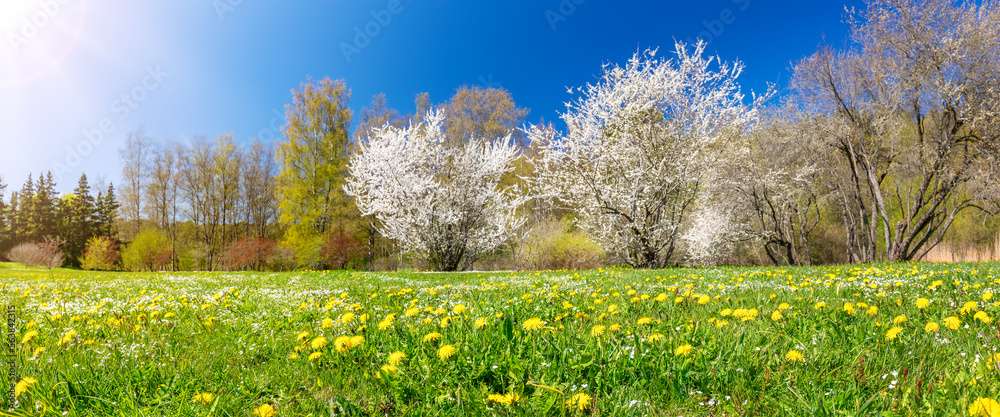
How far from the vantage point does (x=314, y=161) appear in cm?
2377

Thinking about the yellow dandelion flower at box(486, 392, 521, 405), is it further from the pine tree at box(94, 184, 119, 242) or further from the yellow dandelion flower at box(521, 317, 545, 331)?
the pine tree at box(94, 184, 119, 242)

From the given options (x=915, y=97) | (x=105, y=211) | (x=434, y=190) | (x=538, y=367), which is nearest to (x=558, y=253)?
(x=434, y=190)

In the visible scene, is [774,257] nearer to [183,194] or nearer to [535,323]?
[535,323]

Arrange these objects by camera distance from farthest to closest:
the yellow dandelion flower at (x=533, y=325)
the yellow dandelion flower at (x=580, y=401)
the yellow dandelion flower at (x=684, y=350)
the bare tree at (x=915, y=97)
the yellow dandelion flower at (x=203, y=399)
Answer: the bare tree at (x=915, y=97), the yellow dandelion flower at (x=533, y=325), the yellow dandelion flower at (x=684, y=350), the yellow dandelion flower at (x=203, y=399), the yellow dandelion flower at (x=580, y=401)

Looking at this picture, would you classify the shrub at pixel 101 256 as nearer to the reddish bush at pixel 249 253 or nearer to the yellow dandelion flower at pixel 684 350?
the reddish bush at pixel 249 253

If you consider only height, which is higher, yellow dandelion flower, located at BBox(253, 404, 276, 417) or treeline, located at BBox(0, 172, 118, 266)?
treeline, located at BBox(0, 172, 118, 266)

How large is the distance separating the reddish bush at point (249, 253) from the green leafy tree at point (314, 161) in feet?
5.93

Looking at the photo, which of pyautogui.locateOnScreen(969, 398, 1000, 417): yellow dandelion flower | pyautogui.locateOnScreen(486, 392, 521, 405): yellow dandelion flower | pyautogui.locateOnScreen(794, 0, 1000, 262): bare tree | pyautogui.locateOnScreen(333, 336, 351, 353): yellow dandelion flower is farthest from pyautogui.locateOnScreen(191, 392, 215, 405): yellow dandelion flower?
pyautogui.locateOnScreen(794, 0, 1000, 262): bare tree

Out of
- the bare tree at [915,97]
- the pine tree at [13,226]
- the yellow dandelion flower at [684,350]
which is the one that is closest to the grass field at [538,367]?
the yellow dandelion flower at [684,350]

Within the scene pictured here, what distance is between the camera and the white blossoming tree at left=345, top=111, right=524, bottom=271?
1392cm

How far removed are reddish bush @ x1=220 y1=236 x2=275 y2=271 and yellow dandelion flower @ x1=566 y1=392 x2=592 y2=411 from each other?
2529 centimetres

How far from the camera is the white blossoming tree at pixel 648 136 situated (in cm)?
1191

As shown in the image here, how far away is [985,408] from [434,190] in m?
13.5

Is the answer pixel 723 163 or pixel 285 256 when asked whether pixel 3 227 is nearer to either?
pixel 285 256
